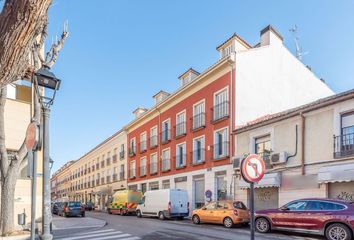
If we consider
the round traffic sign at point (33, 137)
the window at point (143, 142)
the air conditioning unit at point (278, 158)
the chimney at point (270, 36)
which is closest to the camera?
the round traffic sign at point (33, 137)

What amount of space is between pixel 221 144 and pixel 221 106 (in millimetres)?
2637

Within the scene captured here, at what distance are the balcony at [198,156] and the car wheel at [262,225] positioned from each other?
1126 centimetres

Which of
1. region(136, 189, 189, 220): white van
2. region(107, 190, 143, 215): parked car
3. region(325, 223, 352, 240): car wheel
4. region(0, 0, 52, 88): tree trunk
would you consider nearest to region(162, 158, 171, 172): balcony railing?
region(107, 190, 143, 215): parked car

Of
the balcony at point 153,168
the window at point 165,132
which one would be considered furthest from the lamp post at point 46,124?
the balcony at point 153,168

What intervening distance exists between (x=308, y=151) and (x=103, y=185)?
37.5 metres

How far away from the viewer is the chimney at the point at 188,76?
30075mm

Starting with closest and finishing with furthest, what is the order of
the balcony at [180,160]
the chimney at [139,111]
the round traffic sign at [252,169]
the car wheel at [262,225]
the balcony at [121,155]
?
1. the round traffic sign at [252,169]
2. the car wheel at [262,225]
3. the balcony at [180,160]
4. the chimney at [139,111]
5. the balcony at [121,155]

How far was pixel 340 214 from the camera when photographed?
39.0ft

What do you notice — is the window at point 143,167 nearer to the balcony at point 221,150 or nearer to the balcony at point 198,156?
the balcony at point 198,156

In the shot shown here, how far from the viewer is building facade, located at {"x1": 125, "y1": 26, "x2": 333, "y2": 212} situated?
23.5 meters

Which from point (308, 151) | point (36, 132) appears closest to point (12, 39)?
point (36, 132)

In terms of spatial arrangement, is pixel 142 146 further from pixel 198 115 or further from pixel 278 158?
pixel 278 158

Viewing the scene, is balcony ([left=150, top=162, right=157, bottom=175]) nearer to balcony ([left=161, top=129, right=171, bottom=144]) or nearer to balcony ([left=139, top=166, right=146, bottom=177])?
balcony ([left=139, top=166, right=146, bottom=177])

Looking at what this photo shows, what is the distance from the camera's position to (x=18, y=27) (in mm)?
2693
